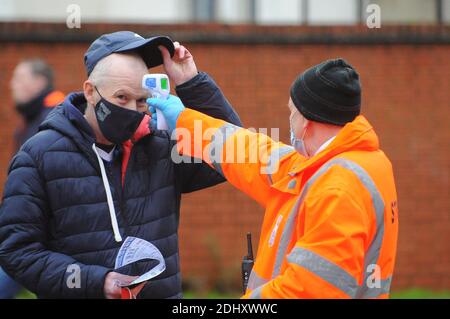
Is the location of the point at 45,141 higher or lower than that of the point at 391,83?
higher

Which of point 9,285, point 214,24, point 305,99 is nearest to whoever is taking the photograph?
point 305,99

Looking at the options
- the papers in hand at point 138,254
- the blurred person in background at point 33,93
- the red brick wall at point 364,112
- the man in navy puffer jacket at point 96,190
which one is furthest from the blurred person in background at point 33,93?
the papers in hand at point 138,254

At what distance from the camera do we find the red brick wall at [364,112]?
335 inches

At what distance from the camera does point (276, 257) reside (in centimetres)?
306

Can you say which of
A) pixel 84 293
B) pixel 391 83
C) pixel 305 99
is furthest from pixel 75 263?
pixel 391 83

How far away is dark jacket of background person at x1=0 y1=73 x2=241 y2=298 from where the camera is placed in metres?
3.29

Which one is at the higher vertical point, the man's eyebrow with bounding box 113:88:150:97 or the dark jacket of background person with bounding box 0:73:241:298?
the man's eyebrow with bounding box 113:88:150:97

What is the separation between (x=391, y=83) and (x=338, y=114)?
593cm

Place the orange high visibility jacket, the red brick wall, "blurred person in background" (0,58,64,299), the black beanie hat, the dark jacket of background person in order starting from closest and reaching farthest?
the orange high visibility jacket → the black beanie hat → the dark jacket of background person → "blurred person in background" (0,58,64,299) → the red brick wall

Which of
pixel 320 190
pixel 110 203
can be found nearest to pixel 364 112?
pixel 110 203

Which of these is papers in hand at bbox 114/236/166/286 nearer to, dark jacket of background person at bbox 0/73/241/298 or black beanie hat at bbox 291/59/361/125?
dark jacket of background person at bbox 0/73/241/298

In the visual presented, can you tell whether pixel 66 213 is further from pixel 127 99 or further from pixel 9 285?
pixel 9 285

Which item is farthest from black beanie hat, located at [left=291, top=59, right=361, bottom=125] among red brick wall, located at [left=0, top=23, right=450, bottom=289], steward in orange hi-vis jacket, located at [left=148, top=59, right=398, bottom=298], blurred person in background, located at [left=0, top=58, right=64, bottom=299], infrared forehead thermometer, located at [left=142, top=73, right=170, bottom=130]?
red brick wall, located at [left=0, top=23, right=450, bottom=289]

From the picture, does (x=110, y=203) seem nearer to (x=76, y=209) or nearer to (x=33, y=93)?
(x=76, y=209)
